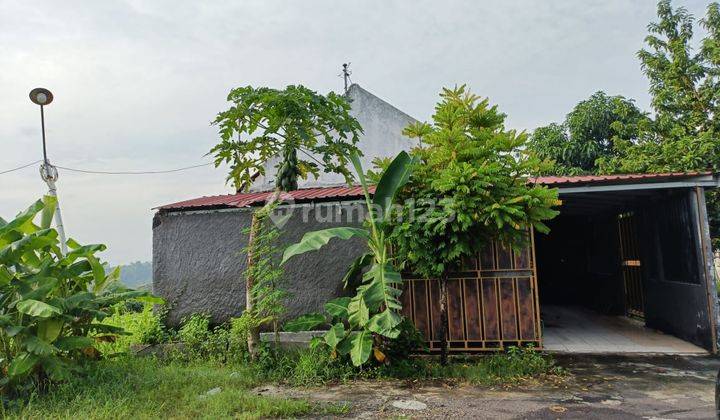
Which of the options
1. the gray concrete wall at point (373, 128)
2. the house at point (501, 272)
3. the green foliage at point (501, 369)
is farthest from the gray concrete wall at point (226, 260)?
the gray concrete wall at point (373, 128)

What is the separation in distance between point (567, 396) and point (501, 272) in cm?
213

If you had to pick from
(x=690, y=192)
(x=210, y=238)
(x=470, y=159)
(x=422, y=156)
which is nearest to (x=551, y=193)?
(x=470, y=159)

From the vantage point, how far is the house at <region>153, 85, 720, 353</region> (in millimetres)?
6348

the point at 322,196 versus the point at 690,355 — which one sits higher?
the point at 322,196

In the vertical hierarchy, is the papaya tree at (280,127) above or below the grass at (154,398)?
above

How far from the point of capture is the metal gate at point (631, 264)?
871cm

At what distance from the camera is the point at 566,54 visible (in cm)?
834

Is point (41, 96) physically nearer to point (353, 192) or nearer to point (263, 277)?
point (263, 277)

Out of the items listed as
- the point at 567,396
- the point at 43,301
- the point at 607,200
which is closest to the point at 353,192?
the point at 567,396

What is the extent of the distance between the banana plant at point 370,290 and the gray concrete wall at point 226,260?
0.87 metres

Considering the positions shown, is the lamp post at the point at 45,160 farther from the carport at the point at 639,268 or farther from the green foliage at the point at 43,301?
the carport at the point at 639,268

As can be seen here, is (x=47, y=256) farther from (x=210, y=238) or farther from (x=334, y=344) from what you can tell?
(x=334, y=344)

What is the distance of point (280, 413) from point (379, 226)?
8.09 feet

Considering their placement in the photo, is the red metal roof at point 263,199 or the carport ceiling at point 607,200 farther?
the carport ceiling at point 607,200
